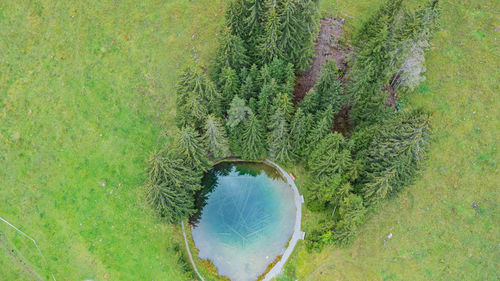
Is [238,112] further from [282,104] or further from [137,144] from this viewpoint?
[137,144]

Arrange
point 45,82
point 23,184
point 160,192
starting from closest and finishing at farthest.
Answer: point 160,192
point 23,184
point 45,82

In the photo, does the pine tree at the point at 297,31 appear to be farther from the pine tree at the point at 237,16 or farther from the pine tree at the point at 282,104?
the pine tree at the point at 282,104

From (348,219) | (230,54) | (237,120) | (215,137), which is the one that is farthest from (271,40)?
(348,219)

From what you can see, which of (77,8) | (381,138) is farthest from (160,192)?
(77,8)

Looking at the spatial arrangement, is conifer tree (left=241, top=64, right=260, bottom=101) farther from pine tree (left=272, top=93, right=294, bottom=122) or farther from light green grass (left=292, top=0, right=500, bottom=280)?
light green grass (left=292, top=0, right=500, bottom=280)

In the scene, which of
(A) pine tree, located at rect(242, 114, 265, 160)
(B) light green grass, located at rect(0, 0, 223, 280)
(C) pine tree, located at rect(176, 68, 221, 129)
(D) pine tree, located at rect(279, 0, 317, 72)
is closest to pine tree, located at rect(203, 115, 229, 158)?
(C) pine tree, located at rect(176, 68, 221, 129)

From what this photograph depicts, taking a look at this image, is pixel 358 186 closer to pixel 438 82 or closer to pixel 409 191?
pixel 409 191

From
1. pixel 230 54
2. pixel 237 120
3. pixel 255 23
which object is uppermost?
pixel 255 23
